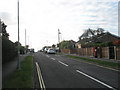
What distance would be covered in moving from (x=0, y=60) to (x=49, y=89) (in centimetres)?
614

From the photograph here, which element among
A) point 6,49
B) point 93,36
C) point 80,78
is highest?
point 93,36

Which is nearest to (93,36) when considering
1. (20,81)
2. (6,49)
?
(6,49)

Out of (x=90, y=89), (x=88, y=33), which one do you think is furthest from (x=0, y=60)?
(x=88, y=33)

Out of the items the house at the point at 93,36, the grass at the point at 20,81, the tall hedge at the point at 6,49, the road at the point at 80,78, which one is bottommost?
the road at the point at 80,78

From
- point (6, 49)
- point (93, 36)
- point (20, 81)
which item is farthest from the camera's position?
point (93, 36)

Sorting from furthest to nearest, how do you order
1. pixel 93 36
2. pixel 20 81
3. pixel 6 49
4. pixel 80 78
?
pixel 93 36, pixel 6 49, pixel 80 78, pixel 20 81

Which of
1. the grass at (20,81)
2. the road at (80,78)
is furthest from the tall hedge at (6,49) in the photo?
the road at (80,78)

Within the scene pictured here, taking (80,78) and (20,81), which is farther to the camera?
(80,78)

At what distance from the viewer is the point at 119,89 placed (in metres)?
9.04

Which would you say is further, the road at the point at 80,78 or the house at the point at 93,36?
the house at the point at 93,36

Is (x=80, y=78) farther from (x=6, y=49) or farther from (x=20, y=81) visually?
(x=6, y=49)

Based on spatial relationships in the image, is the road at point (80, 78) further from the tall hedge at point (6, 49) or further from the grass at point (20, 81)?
the tall hedge at point (6, 49)

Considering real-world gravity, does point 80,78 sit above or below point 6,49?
below

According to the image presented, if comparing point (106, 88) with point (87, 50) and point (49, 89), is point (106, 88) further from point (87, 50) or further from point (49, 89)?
point (87, 50)
